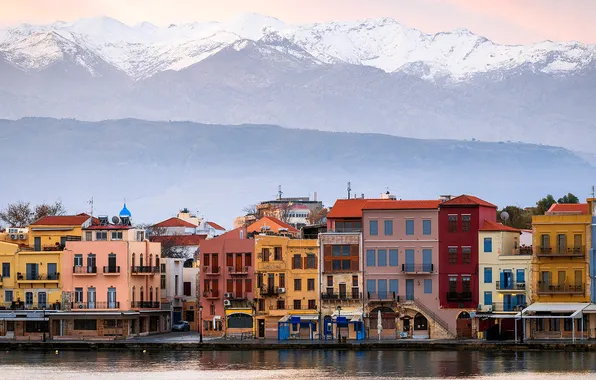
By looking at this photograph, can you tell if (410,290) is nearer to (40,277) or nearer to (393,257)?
(393,257)

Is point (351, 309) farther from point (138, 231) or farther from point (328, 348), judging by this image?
point (138, 231)

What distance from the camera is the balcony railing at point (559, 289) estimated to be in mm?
91312

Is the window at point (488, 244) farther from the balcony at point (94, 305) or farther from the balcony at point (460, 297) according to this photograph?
the balcony at point (94, 305)

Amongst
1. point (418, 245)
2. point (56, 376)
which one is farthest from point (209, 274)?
point (56, 376)

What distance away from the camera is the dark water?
244 feet

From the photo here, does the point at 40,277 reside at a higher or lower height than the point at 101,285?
higher

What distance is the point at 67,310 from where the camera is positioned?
98.6 metres

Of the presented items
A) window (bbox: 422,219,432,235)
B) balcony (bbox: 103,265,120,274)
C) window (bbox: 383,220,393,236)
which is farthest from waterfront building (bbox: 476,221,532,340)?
balcony (bbox: 103,265,120,274)

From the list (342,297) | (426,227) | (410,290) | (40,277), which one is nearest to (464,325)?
(410,290)

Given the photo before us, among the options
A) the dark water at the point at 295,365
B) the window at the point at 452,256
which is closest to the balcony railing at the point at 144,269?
the dark water at the point at 295,365

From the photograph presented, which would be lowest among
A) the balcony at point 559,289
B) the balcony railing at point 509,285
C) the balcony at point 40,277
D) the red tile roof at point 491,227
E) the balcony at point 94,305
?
the balcony at point 94,305

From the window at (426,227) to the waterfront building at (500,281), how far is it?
2.99 meters

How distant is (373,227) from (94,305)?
17.7 m

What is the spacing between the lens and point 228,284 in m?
98.1
